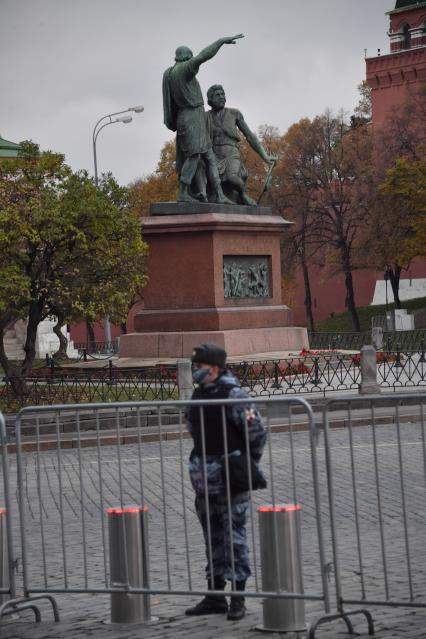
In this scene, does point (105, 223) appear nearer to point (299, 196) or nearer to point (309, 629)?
point (309, 629)

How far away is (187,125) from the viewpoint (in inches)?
1103

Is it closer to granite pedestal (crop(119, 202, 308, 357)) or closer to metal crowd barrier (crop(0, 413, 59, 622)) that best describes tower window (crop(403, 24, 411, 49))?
granite pedestal (crop(119, 202, 308, 357))

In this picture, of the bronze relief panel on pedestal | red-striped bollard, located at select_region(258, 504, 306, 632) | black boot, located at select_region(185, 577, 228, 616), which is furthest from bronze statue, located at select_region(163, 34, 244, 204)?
red-striped bollard, located at select_region(258, 504, 306, 632)

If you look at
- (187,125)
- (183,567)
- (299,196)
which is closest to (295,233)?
(299,196)

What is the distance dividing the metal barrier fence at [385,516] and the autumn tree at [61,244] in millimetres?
13830

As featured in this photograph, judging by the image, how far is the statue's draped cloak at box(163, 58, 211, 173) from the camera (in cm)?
2784

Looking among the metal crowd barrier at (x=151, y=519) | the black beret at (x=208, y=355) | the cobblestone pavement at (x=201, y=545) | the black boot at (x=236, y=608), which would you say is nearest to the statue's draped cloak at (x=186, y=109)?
the metal crowd barrier at (x=151, y=519)

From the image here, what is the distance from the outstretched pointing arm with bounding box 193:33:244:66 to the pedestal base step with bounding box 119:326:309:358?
562 centimetres

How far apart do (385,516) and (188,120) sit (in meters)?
18.4

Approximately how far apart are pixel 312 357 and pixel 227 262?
282cm

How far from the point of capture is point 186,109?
28.0 m

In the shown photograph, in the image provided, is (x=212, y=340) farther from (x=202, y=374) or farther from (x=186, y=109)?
(x=202, y=374)

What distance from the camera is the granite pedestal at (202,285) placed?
27.2 m

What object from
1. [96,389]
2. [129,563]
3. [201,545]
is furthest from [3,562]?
[96,389]
